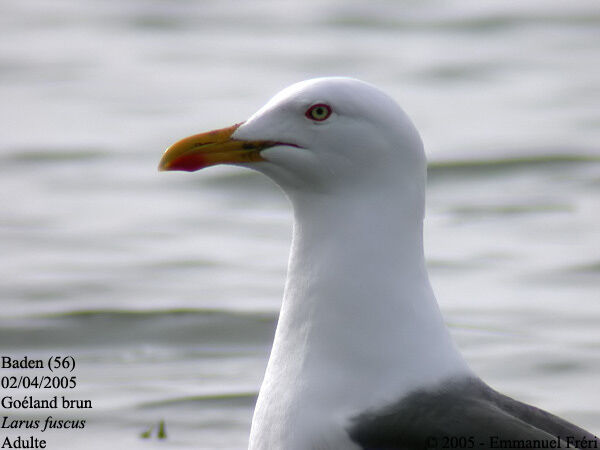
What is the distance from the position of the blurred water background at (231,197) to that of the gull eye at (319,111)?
5.95 ft

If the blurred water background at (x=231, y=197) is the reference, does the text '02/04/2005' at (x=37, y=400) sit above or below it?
below

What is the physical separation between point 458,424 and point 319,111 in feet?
2.87

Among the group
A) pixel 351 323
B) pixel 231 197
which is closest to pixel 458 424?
pixel 351 323

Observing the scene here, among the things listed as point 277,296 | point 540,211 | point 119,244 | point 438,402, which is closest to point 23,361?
point 277,296

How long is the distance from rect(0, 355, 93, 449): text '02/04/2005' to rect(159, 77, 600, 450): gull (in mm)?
1681

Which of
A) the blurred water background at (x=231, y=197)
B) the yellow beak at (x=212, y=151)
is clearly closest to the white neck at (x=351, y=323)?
the yellow beak at (x=212, y=151)

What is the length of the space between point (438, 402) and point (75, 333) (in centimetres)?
317

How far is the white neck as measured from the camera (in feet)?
11.4

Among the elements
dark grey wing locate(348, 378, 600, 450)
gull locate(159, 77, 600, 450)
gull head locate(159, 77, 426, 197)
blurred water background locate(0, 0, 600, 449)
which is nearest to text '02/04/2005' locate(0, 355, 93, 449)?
blurred water background locate(0, 0, 600, 449)

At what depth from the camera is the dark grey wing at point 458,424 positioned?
3.25m

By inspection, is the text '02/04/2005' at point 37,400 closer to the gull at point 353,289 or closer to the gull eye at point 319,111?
the gull at point 353,289

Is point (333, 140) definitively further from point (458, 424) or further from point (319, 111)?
point (458, 424)

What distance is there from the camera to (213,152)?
3727 millimetres

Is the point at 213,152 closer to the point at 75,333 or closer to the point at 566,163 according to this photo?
the point at 75,333
